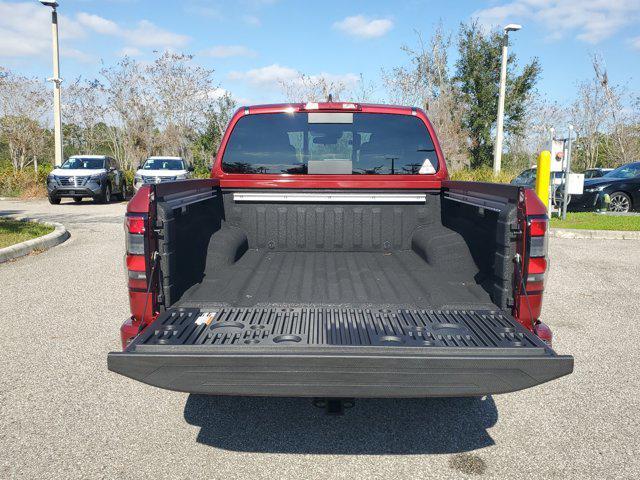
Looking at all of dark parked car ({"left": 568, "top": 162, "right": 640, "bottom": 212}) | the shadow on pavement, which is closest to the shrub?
dark parked car ({"left": 568, "top": 162, "right": 640, "bottom": 212})

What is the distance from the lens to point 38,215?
49.1 feet

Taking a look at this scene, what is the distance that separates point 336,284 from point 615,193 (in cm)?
1536

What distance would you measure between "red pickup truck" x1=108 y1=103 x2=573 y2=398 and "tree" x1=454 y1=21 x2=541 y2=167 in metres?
25.5

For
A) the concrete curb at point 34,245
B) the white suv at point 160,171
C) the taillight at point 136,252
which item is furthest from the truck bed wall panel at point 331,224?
the white suv at point 160,171

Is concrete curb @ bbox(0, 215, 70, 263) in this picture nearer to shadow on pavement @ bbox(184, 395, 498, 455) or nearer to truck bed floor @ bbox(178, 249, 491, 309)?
truck bed floor @ bbox(178, 249, 491, 309)

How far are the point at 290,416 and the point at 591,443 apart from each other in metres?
1.81

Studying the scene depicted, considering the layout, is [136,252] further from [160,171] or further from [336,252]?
[160,171]

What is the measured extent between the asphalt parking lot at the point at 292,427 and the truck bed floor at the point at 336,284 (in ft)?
2.71

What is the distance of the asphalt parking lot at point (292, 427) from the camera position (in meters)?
2.71

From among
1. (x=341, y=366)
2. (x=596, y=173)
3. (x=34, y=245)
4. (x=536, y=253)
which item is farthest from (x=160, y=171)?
(x=341, y=366)

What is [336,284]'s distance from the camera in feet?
11.0

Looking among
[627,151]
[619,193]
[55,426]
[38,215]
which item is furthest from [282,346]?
[627,151]

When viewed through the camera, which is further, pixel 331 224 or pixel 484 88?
pixel 484 88

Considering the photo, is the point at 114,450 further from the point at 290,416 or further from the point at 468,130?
the point at 468,130
